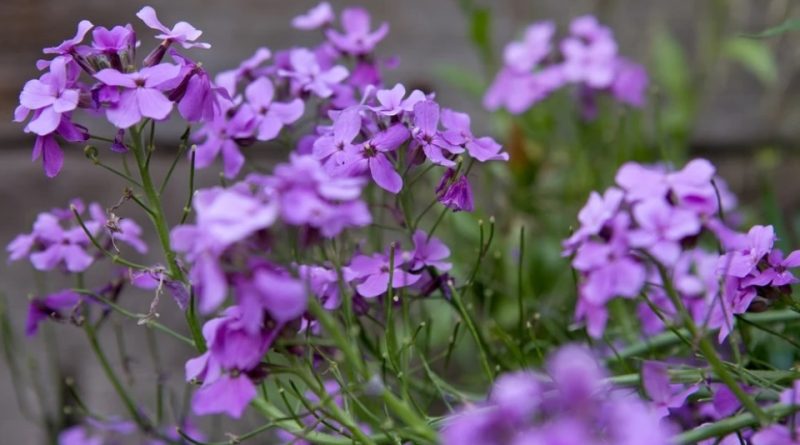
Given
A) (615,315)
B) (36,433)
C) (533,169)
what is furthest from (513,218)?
(36,433)

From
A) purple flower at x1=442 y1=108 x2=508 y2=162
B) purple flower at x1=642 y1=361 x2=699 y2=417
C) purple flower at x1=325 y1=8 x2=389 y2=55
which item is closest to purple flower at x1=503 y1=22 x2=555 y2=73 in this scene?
purple flower at x1=325 y1=8 x2=389 y2=55

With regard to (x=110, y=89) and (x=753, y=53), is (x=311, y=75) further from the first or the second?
(x=753, y=53)

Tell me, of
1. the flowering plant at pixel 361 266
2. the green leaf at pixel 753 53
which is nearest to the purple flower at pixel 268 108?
the flowering plant at pixel 361 266

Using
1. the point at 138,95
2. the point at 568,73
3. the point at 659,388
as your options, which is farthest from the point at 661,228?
the point at 568,73

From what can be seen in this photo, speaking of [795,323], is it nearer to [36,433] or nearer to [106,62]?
[106,62]

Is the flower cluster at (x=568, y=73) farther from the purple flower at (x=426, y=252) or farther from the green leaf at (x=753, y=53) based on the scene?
the purple flower at (x=426, y=252)

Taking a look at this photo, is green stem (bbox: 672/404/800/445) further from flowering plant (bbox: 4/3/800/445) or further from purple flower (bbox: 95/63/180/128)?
purple flower (bbox: 95/63/180/128)
